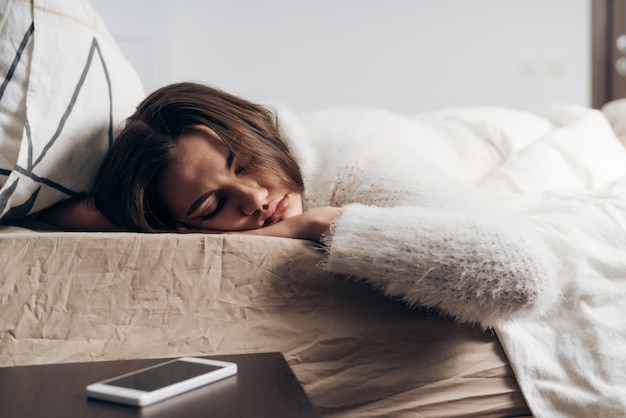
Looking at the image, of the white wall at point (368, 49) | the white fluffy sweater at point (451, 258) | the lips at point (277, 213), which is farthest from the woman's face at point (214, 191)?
the white wall at point (368, 49)

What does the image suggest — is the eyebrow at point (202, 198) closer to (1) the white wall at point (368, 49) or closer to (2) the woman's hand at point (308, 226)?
(2) the woman's hand at point (308, 226)

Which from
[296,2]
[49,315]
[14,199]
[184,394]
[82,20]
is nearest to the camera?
[184,394]

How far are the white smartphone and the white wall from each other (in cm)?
304

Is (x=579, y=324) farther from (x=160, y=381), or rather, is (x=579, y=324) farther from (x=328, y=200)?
(x=160, y=381)

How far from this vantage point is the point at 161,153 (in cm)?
105

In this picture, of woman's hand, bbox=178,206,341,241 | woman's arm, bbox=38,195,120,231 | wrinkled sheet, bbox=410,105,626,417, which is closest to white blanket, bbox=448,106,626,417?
wrinkled sheet, bbox=410,105,626,417

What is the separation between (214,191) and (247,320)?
0.30m

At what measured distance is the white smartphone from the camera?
517 mm

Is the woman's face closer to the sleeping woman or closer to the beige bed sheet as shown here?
the sleeping woman

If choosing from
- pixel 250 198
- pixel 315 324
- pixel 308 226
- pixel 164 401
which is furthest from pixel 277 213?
pixel 164 401

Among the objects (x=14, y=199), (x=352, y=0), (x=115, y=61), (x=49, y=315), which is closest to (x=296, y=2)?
(x=352, y=0)

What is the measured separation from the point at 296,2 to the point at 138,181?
283 cm

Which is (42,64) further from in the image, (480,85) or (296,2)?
(480,85)

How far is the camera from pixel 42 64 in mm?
981
